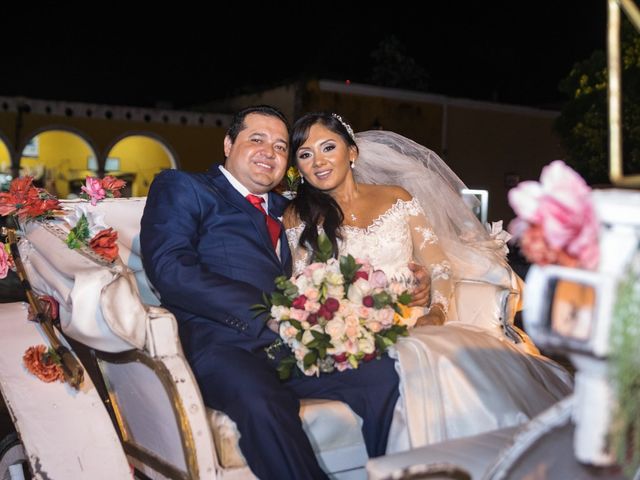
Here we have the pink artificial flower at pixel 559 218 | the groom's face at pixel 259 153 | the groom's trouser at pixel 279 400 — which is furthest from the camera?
the groom's face at pixel 259 153

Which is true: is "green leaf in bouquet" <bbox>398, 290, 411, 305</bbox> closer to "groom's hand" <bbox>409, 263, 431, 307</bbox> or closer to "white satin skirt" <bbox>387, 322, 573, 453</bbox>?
"white satin skirt" <bbox>387, 322, 573, 453</bbox>

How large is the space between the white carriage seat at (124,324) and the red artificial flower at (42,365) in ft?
0.51

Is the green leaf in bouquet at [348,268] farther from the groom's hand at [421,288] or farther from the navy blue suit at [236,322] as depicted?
the groom's hand at [421,288]

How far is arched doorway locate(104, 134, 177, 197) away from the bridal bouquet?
18959mm

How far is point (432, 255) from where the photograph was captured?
149 inches

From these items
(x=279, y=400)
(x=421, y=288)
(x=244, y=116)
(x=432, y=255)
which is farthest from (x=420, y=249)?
(x=279, y=400)

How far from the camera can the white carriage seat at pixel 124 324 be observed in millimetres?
2512

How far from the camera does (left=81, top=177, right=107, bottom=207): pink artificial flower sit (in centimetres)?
362

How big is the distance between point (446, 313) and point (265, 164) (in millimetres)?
1052

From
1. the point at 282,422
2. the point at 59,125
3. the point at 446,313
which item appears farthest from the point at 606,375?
the point at 59,125

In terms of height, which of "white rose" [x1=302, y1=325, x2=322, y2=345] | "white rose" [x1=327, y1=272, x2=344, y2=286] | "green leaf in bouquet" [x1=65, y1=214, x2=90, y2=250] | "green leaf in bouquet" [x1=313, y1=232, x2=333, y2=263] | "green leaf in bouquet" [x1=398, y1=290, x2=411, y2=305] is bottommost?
"white rose" [x1=302, y1=325, x2=322, y2=345]

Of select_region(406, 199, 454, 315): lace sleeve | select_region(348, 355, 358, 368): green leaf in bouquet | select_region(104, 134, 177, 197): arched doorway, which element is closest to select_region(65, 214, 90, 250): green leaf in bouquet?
select_region(348, 355, 358, 368): green leaf in bouquet

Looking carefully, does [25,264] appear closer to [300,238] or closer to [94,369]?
[300,238]

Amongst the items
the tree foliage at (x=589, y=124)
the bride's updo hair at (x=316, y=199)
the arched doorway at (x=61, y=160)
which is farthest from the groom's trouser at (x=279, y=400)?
the arched doorway at (x=61, y=160)
